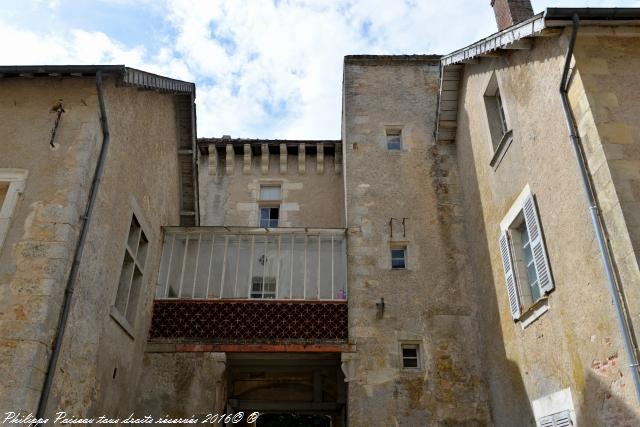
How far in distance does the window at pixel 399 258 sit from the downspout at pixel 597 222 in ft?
15.6

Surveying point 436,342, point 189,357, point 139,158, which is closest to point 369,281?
point 436,342

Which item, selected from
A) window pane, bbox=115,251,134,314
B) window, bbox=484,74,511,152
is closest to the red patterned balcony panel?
window pane, bbox=115,251,134,314

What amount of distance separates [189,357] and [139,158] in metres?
3.51

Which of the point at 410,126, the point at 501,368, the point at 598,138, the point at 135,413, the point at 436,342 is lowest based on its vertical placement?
the point at 135,413

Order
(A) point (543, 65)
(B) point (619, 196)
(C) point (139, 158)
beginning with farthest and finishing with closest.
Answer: (C) point (139, 158)
(A) point (543, 65)
(B) point (619, 196)

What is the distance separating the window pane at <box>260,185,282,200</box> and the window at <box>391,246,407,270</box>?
430cm

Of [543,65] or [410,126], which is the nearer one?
[543,65]

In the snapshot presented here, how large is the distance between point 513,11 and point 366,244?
17.0 feet

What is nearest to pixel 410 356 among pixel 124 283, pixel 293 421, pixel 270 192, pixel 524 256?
pixel 524 256

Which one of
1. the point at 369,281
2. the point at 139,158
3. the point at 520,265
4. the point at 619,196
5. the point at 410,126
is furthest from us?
the point at 410,126

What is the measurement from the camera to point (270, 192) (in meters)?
13.4

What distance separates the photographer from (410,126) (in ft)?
37.2

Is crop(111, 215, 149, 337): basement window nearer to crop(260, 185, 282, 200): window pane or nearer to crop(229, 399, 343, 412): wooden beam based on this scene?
crop(229, 399, 343, 412): wooden beam

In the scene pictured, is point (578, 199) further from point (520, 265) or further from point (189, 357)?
point (189, 357)
